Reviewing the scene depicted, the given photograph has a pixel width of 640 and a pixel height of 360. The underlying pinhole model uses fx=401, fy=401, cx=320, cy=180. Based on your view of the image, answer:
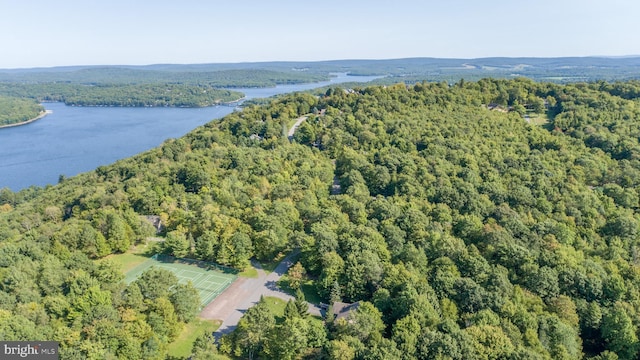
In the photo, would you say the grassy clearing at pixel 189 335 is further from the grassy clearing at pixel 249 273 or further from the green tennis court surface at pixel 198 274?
the grassy clearing at pixel 249 273

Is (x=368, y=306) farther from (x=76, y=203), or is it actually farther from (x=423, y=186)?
(x=76, y=203)

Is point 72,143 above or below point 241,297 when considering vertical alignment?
below

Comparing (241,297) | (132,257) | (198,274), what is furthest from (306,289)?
(132,257)

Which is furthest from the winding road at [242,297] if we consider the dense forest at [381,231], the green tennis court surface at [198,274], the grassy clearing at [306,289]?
the dense forest at [381,231]

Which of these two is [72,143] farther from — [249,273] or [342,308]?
[342,308]

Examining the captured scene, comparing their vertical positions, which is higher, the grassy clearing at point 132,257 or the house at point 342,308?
the house at point 342,308

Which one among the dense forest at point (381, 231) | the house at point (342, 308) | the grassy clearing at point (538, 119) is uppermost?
the grassy clearing at point (538, 119)

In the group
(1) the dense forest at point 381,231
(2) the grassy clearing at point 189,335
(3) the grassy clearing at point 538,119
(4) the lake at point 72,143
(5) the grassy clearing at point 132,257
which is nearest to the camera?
(1) the dense forest at point 381,231
